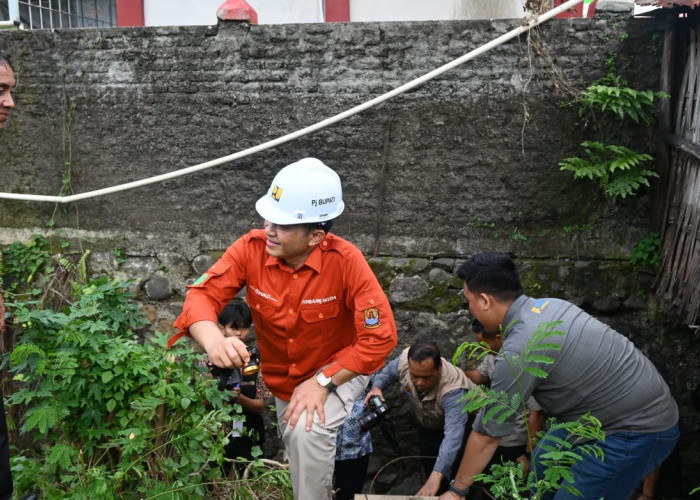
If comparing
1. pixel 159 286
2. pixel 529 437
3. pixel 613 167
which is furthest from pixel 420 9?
pixel 529 437

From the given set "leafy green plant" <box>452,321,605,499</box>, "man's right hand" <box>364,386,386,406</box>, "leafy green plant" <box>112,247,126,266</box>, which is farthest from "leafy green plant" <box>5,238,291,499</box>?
"leafy green plant" <box>112,247,126,266</box>

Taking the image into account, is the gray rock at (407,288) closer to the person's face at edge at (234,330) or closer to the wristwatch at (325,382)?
the person's face at edge at (234,330)

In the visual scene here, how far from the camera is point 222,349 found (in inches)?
116

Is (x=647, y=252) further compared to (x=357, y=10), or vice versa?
(x=357, y=10)

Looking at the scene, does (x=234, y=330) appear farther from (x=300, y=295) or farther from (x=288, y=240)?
(x=288, y=240)

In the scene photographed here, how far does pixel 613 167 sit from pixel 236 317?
107 inches

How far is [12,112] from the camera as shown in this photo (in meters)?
5.45

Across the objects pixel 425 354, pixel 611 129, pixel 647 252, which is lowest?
pixel 425 354

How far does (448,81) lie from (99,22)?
476cm

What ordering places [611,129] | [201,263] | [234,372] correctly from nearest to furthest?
[234,372] → [611,129] → [201,263]

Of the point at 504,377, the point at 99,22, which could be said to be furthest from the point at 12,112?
the point at 504,377

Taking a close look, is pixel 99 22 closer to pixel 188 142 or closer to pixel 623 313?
pixel 188 142

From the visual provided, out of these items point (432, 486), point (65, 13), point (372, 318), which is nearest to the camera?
point (372, 318)

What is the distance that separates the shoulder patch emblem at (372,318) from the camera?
10.6ft
